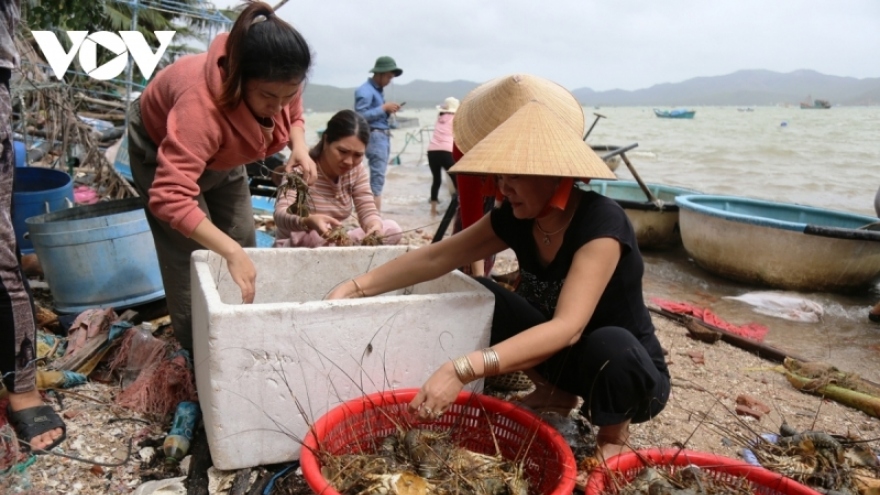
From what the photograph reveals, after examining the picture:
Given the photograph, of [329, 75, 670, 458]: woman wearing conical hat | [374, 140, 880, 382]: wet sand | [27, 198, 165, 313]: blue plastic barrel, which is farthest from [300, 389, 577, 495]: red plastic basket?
[374, 140, 880, 382]: wet sand

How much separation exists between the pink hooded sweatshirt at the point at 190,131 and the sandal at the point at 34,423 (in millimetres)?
858

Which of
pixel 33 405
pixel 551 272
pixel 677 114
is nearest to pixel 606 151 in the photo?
pixel 551 272

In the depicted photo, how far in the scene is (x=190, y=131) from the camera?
2.11 meters

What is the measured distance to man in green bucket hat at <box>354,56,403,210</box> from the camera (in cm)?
693

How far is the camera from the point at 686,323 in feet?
13.6

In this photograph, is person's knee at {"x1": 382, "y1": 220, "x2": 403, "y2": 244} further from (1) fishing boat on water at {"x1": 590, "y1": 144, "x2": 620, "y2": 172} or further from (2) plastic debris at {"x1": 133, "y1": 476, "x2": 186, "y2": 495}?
(1) fishing boat on water at {"x1": 590, "y1": 144, "x2": 620, "y2": 172}

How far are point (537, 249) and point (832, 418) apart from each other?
6.25 ft

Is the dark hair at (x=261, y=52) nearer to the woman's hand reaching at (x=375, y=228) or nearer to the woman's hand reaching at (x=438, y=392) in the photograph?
the woman's hand reaching at (x=438, y=392)

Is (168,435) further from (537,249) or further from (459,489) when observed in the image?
(537,249)

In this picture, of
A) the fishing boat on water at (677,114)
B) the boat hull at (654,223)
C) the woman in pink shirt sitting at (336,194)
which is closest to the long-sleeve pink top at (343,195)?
the woman in pink shirt sitting at (336,194)

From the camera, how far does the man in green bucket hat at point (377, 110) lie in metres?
6.93

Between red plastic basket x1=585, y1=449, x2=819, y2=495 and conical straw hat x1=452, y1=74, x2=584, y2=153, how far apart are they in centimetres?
114

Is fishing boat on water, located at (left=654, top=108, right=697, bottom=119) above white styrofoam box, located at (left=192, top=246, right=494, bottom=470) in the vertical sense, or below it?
above

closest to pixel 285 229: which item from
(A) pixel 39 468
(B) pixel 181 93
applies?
(B) pixel 181 93
